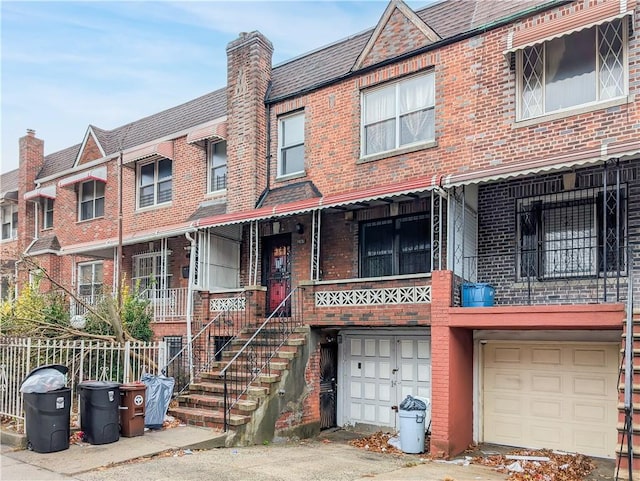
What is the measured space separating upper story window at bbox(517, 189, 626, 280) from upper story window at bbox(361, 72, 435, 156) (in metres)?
2.84

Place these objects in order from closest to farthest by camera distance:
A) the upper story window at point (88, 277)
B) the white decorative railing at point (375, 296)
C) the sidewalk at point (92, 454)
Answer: the sidewalk at point (92, 454) → the white decorative railing at point (375, 296) → the upper story window at point (88, 277)

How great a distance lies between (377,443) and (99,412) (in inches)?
203

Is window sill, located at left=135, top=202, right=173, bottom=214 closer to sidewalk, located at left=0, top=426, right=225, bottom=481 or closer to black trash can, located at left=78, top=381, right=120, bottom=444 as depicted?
sidewalk, located at left=0, top=426, right=225, bottom=481

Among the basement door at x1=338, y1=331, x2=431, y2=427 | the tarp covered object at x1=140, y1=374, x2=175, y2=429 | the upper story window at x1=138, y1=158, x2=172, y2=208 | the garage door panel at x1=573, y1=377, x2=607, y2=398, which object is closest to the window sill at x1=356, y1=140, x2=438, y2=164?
the basement door at x1=338, y1=331, x2=431, y2=427

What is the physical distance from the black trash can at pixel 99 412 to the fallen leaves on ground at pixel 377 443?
4.51 meters

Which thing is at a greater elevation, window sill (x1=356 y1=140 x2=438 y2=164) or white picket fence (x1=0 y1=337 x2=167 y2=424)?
window sill (x1=356 y1=140 x2=438 y2=164)

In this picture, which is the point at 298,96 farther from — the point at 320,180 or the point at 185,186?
the point at 185,186

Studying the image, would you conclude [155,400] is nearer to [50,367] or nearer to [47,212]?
[50,367]

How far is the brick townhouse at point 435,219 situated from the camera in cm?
1020

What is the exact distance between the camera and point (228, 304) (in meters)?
14.2

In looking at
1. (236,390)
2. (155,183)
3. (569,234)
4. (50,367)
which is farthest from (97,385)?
(155,183)

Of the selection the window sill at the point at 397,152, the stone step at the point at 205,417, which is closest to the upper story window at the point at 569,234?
the window sill at the point at 397,152

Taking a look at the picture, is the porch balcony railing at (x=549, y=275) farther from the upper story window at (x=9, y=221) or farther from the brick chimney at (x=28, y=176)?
the upper story window at (x=9, y=221)

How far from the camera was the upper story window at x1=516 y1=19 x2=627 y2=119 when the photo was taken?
1028cm
